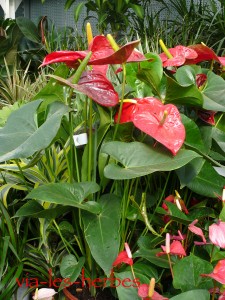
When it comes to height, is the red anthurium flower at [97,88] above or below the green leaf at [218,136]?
above

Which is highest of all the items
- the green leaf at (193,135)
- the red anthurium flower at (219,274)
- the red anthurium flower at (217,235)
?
the green leaf at (193,135)

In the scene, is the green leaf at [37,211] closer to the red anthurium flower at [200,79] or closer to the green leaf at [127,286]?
the green leaf at [127,286]

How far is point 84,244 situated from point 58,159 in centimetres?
33

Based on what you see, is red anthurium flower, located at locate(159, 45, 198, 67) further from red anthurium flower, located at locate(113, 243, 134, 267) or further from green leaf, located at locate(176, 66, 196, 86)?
red anthurium flower, located at locate(113, 243, 134, 267)

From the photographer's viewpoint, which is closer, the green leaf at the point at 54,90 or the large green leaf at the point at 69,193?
the large green leaf at the point at 69,193

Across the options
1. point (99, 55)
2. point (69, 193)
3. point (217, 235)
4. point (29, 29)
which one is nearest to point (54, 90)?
point (99, 55)

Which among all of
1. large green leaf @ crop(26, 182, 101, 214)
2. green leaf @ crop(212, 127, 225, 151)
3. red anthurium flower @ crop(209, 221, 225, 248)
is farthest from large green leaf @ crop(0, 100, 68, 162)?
green leaf @ crop(212, 127, 225, 151)

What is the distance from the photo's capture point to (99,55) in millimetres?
965

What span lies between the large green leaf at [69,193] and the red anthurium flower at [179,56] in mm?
370

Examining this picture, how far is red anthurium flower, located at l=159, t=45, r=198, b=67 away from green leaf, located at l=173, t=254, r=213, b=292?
480 mm

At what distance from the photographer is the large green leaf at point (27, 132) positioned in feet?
2.59

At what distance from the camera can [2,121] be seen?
155 centimetres

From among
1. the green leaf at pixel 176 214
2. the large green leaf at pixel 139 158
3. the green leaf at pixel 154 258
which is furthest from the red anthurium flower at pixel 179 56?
the green leaf at pixel 154 258

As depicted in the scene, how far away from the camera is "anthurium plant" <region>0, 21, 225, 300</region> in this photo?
84 centimetres
